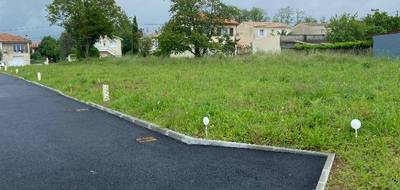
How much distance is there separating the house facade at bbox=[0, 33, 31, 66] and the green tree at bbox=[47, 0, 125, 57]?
2888cm

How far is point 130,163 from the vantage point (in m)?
5.53

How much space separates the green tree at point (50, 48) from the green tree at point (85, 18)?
25039mm

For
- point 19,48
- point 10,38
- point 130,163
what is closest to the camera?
point 130,163

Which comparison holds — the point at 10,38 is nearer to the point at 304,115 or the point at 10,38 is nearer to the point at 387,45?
the point at 387,45

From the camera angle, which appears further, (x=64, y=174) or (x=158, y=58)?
(x=158, y=58)

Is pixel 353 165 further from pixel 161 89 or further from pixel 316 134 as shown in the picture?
pixel 161 89

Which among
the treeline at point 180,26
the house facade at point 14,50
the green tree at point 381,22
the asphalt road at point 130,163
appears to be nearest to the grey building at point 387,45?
the treeline at point 180,26

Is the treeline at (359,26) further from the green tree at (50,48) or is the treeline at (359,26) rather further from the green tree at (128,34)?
the green tree at (50,48)

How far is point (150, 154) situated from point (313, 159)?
7.92ft

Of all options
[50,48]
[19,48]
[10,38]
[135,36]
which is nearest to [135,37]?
[135,36]

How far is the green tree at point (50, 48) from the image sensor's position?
66.7 m

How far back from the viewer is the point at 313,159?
5273 millimetres

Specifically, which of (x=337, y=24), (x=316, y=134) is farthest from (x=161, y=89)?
(x=337, y=24)

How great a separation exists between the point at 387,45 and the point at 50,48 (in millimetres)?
58732
